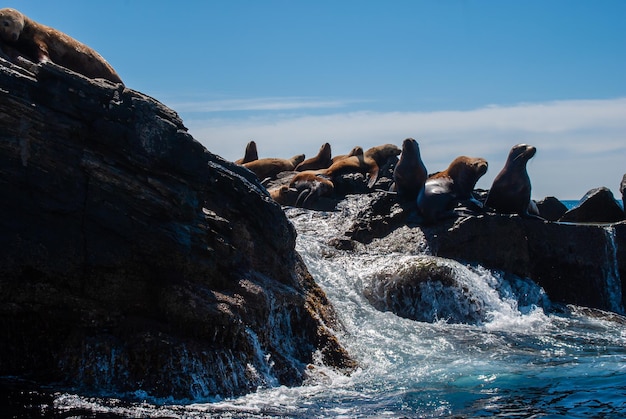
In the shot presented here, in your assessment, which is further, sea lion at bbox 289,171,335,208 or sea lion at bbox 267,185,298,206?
sea lion at bbox 267,185,298,206

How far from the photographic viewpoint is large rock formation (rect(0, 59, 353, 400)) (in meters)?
7.29

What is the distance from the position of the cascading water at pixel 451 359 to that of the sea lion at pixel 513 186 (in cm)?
217

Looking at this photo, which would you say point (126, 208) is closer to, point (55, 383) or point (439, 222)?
point (55, 383)

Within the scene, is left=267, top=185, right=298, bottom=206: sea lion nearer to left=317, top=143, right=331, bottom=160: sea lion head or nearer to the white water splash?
left=317, top=143, right=331, bottom=160: sea lion head

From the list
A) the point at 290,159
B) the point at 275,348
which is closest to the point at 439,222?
the point at 275,348

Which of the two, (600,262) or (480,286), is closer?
(480,286)

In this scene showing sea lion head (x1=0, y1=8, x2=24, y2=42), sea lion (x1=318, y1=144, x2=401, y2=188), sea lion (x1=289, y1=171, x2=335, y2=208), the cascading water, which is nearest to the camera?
the cascading water

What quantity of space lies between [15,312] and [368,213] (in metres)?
9.66

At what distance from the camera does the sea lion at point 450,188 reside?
15.2 metres

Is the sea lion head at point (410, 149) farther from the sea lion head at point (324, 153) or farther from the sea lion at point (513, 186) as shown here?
the sea lion head at point (324, 153)

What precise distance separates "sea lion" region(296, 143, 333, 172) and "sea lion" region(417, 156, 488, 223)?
795 cm

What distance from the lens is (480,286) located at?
44.0 ft

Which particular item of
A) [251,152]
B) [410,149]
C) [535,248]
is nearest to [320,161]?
[251,152]

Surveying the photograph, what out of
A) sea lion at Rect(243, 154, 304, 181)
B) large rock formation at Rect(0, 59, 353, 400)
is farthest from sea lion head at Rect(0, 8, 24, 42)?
sea lion at Rect(243, 154, 304, 181)
